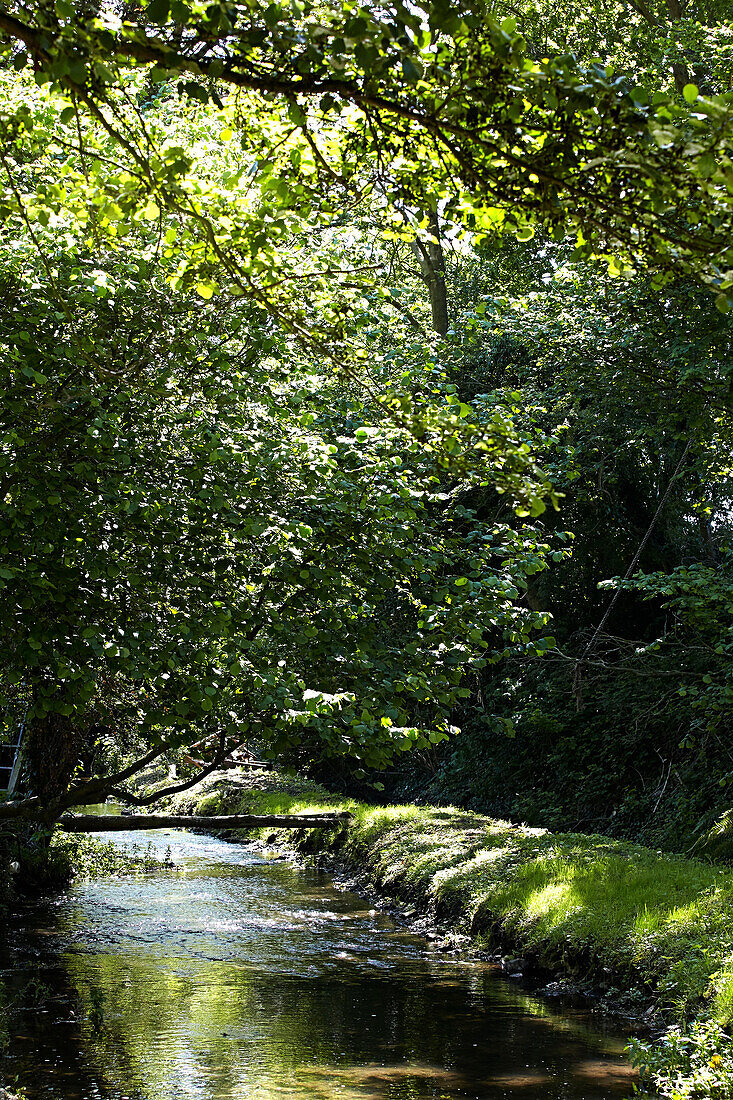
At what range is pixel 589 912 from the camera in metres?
9.70

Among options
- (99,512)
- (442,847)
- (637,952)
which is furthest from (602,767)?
(99,512)

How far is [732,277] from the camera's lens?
9.48 feet

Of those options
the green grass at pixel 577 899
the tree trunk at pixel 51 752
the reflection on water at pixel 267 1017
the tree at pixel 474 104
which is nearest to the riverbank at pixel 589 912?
the green grass at pixel 577 899

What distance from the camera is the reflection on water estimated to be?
689 centimetres

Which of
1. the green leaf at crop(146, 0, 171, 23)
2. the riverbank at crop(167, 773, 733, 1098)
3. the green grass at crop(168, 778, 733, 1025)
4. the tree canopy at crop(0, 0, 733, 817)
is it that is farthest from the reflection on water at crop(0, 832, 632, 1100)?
the green leaf at crop(146, 0, 171, 23)

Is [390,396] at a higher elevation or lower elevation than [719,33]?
lower

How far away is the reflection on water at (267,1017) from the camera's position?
689cm

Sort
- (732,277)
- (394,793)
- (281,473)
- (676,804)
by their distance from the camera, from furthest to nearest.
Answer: (394,793), (676,804), (281,473), (732,277)

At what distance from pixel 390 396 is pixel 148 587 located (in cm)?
369

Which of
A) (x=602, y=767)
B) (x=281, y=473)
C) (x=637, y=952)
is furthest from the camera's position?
(x=602, y=767)

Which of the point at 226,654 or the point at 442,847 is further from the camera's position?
the point at 442,847

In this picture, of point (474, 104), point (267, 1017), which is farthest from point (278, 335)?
point (267, 1017)

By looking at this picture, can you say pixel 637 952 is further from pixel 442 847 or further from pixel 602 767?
pixel 602 767

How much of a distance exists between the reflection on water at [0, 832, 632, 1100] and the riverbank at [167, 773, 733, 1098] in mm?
565
